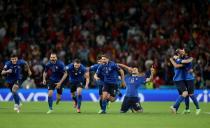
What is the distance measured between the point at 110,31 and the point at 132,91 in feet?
38.4

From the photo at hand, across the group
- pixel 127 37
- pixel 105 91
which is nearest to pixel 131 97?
pixel 105 91

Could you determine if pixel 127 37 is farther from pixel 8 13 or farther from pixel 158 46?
pixel 8 13

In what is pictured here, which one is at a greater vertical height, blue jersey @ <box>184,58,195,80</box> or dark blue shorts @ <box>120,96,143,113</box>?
blue jersey @ <box>184,58,195,80</box>

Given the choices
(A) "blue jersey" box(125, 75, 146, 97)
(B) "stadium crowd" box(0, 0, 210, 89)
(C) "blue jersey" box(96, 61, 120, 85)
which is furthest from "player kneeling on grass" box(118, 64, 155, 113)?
(B) "stadium crowd" box(0, 0, 210, 89)

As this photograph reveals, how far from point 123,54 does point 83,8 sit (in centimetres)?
469

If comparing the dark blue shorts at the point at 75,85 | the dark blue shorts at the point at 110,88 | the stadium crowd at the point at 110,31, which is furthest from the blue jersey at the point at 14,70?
the stadium crowd at the point at 110,31

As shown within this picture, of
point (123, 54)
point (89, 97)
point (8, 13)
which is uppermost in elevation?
point (8, 13)

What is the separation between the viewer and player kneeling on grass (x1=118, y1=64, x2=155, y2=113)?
21141mm

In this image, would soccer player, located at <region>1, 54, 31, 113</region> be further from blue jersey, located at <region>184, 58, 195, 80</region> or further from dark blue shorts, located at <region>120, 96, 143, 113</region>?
blue jersey, located at <region>184, 58, 195, 80</region>

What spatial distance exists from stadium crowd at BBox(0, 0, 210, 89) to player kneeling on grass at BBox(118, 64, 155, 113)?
7.75 meters

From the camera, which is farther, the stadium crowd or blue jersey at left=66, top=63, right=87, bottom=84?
the stadium crowd

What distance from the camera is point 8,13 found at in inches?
1326

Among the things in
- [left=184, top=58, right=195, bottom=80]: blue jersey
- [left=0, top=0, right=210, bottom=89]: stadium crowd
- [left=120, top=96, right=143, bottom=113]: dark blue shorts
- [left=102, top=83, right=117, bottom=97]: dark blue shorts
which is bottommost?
[left=120, top=96, right=143, bottom=113]: dark blue shorts

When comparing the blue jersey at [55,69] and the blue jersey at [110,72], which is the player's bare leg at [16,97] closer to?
the blue jersey at [55,69]
